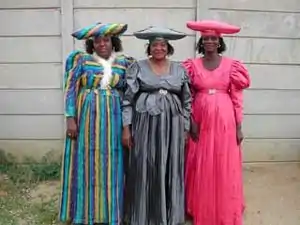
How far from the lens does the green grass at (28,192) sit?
4914 millimetres

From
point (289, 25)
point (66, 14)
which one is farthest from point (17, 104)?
point (289, 25)

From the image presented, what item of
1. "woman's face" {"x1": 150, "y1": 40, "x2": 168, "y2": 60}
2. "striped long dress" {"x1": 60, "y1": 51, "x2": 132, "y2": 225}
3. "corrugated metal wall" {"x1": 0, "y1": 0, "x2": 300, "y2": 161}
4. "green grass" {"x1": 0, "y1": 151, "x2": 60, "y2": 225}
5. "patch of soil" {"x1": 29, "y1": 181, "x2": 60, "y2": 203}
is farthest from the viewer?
"corrugated metal wall" {"x1": 0, "y1": 0, "x2": 300, "y2": 161}

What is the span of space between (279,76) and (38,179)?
10.1 ft

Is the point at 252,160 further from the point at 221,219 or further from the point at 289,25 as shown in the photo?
the point at 221,219

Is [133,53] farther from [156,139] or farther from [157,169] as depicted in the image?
[157,169]

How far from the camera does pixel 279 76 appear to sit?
20.4ft

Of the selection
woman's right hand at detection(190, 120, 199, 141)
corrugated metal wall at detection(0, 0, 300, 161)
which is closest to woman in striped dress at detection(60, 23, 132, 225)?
woman's right hand at detection(190, 120, 199, 141)

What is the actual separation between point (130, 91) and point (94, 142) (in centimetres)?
52

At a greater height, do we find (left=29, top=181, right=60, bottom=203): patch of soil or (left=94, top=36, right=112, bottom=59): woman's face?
(left=94, top=36, right=112, bottom=59): woman's face

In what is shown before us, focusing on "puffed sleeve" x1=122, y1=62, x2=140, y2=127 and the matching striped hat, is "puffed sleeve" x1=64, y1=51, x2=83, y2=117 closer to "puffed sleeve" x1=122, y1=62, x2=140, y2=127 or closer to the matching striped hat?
the matching striped hat

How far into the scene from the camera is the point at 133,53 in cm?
597

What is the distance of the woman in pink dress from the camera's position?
428cm

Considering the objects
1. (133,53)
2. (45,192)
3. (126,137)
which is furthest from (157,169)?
(133,53)

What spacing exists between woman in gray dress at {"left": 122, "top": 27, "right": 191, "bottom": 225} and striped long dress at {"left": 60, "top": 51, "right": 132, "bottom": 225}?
11cm
